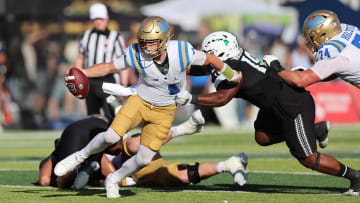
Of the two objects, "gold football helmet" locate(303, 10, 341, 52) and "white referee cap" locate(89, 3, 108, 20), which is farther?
"white referee cap" locate(89, 3, 108, 20)

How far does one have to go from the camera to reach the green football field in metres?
5.96

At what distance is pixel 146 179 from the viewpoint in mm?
6707

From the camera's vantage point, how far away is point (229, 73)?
5.92 m

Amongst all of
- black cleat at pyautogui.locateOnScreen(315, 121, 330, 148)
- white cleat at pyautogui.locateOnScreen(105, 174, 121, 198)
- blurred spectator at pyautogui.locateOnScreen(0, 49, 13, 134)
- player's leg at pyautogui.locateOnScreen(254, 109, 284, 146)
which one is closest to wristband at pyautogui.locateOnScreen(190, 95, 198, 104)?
player's leg at pyautogui.locateOnScreen(254, 109, 284, 146)

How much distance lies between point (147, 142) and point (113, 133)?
0.30 meters

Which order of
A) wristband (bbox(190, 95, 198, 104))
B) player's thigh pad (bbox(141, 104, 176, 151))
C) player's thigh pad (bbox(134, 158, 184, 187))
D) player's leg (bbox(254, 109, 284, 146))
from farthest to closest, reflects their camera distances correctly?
player's thigh pad (bbox(134, 158, 184, 187)), player's leg (bbox(254, 109, 284, 146)), player's thigh pad (bbox(141, 104, 176, 151)), wristband (bbox(190, 95, 198, 104))

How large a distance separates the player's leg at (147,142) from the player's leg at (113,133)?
80mm

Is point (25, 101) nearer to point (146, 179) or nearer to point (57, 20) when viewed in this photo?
point (57, 20)

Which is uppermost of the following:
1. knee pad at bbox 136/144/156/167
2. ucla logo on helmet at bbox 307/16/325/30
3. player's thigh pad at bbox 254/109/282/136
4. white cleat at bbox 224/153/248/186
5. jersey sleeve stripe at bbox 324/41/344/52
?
ucla logo on helmet at bbox 307/16/325/30

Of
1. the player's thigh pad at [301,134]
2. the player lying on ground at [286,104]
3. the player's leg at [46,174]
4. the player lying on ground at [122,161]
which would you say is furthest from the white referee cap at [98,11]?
the player's thigh pad at [301,134]

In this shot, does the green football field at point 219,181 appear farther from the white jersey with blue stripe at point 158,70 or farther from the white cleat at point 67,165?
the white jersey with blue stripe at point 158,70

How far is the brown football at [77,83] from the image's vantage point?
6090 millimetres

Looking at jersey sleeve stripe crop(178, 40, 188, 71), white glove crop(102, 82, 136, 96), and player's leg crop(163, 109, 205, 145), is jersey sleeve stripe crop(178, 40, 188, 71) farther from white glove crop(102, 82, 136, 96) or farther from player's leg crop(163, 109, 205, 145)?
player's leg crop(163, 109, 205, 145)

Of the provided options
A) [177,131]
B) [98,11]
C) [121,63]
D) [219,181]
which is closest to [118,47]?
[98,11]
